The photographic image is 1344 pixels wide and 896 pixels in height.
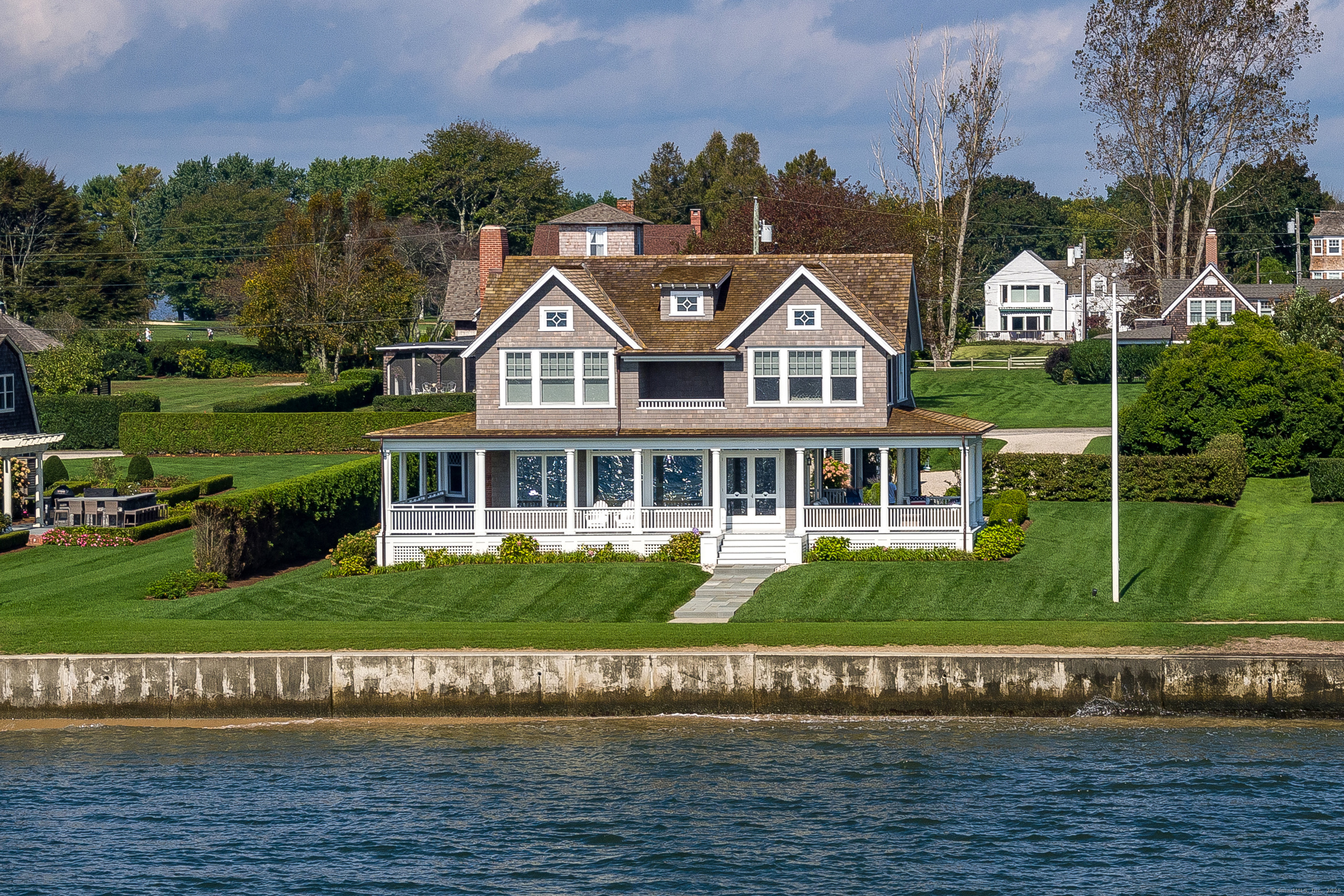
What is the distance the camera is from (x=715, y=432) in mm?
41781

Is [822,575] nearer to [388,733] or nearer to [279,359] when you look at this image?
[388,733]

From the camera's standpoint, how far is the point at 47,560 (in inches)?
1678

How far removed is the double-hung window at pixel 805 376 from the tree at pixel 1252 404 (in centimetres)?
1374

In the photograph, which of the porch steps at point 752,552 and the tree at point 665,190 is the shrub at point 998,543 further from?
the tree at point 665,190

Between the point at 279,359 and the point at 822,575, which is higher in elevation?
the point at 279,359

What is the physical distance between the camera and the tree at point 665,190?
150m

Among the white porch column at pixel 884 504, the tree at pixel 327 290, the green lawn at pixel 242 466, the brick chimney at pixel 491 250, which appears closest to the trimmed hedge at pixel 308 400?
the green lawn at pixel 242 466

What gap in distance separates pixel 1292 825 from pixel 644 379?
2359 centimetres

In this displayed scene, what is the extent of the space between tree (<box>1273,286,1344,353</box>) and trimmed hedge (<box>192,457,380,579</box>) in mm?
33105

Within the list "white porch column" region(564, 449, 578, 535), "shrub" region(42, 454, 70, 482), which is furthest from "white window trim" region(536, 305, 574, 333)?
"shrub" region(42, 454, 70, 482)

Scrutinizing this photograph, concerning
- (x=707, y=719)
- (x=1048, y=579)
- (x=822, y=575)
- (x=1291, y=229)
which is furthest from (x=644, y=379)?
(x=1291, y=229)

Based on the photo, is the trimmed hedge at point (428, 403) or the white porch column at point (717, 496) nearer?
the white porch column at point (717, 496)

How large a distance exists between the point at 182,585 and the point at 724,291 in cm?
1686

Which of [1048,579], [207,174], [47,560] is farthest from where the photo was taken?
[207,174]
